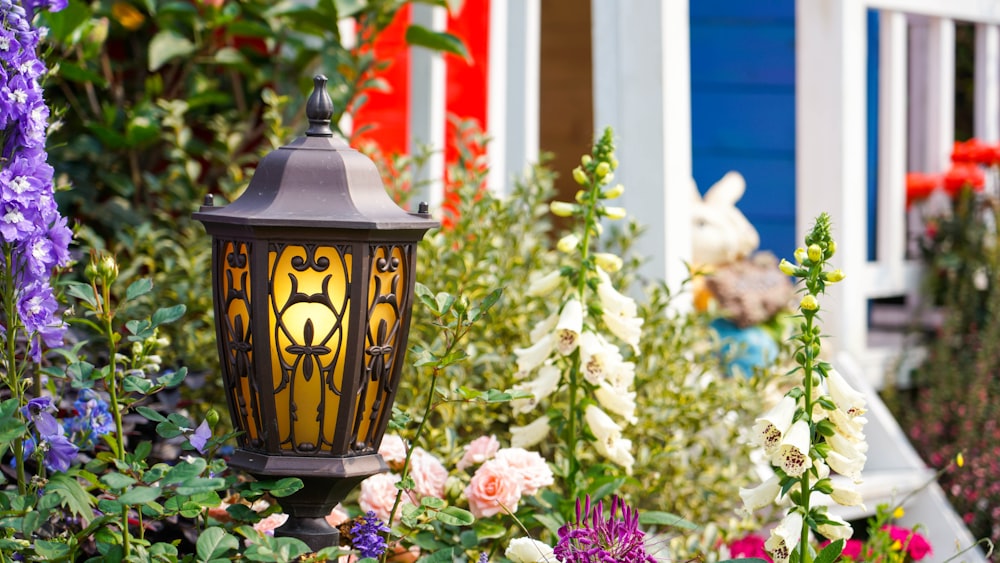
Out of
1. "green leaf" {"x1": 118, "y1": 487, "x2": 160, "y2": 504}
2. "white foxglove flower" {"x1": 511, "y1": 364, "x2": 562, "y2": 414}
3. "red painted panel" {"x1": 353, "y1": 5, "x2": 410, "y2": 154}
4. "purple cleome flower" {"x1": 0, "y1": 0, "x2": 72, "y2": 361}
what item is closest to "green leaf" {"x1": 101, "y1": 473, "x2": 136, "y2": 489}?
"green leaf" {"x1": 118, "y1": 487, "x2": 160, "y2": 504}

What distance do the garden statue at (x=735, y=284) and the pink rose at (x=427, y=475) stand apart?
2.32 m

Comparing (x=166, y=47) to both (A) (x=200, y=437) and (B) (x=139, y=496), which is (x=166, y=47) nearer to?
(A) (x=200, y=437)

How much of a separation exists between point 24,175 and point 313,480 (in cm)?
52

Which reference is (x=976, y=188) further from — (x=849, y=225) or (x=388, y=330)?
(x=388, y=330)

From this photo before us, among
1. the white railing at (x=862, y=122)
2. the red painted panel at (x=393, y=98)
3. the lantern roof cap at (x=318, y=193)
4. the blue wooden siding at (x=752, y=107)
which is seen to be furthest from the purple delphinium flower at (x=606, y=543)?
the blue wooden siding at (x=752, y=107)

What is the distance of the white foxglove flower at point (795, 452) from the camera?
58.1 inches

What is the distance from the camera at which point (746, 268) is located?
4.42 metres

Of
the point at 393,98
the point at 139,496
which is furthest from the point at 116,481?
the point at 393,98

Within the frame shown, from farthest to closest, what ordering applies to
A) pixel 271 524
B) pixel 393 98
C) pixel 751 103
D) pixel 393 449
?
pixel 751 103, pixel 393 98, pixel 393 449, pixel 271 524

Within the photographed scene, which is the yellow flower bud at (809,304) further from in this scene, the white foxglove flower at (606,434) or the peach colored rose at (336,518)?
the peach colored rose at (336,518)

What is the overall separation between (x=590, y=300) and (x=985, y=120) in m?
3.89

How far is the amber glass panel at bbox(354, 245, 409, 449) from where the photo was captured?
1.50 m

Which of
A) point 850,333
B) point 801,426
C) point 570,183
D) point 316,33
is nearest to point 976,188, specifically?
point 850,333

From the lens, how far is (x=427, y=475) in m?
1.93
